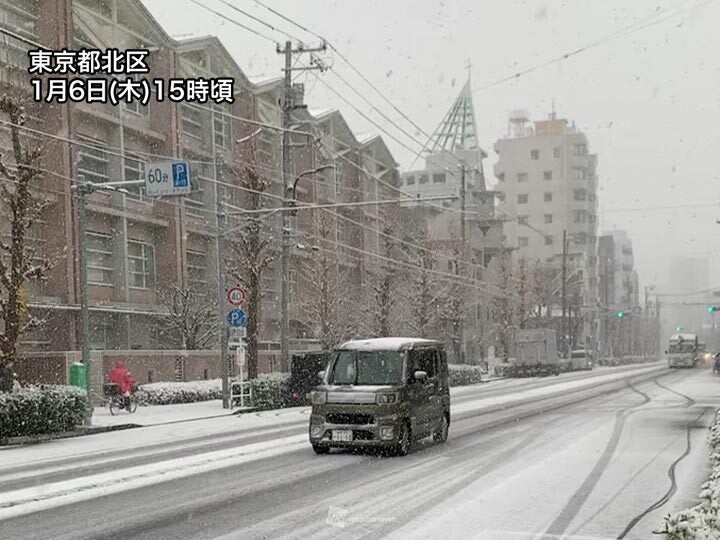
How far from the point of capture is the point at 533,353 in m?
61.2

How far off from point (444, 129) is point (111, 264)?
353ft

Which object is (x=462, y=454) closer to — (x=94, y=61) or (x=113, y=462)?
(x=113, y=462)

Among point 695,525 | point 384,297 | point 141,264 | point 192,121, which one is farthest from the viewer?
point 192,121

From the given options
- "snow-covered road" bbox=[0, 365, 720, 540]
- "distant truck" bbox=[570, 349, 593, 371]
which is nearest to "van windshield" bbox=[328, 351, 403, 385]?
"snow-covered road" bbox=[0, 365, 720, 540]

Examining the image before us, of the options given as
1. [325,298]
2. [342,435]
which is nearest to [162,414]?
[342,435]

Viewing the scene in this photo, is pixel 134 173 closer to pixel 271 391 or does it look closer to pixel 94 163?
pixel 94 163

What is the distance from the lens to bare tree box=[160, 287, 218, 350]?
41.4 meters

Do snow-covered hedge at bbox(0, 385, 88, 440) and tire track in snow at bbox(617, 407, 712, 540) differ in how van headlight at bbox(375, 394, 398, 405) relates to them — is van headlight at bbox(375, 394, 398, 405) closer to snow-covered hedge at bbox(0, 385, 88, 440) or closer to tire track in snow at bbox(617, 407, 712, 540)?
tire track in snow at bbox(617, 407, 712, 540)

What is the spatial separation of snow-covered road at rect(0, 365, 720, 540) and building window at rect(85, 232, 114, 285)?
2093cm

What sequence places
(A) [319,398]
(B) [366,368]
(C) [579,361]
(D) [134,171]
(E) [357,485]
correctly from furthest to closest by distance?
(C) [579,361] < (D) [134,171] < (B) [366,368] < (A) [319,398] < (E) [357,485]

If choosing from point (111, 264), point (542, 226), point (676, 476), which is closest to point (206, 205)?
point (111, 264)

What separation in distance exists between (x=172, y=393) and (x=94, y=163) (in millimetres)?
13666

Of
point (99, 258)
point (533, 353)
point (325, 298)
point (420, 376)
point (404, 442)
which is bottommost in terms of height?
point (533, 353)

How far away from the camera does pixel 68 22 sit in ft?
121
